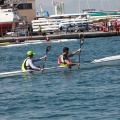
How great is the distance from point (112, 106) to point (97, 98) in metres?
1.74

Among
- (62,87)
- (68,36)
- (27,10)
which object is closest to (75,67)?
(62,87)

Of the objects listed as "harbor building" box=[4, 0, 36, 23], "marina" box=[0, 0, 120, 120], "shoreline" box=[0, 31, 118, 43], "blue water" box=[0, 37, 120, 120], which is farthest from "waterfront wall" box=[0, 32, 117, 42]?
"blue water" box=[0, 37, 120, 120]

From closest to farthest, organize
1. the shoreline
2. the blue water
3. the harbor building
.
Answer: the blue water → the shoreline → the harbor building

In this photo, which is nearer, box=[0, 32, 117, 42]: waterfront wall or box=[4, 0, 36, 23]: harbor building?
box=[0, 32, 117, 42]: waterfront wall

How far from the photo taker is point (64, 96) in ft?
82.4

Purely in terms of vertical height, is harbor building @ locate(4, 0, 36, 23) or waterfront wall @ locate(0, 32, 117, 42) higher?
harbor building @ locate(4, 0, 36, 23)

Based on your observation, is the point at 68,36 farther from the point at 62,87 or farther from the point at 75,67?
the point at 62,87

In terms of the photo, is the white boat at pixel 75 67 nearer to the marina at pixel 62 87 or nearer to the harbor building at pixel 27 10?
the marina at pixel 62 87

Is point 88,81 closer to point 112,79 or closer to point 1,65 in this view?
point 112,79

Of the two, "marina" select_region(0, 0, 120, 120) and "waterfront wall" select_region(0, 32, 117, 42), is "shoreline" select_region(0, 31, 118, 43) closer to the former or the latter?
"waterfront wall" select_region(0, 32, 117, 42)

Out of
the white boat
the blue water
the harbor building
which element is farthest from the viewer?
the harbor building

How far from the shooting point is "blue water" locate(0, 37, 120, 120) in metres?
21.6

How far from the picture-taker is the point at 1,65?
42938 millimetres

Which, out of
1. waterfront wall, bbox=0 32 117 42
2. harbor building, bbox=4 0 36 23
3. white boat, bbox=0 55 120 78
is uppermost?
white boat, bbox=0 55 120 78
